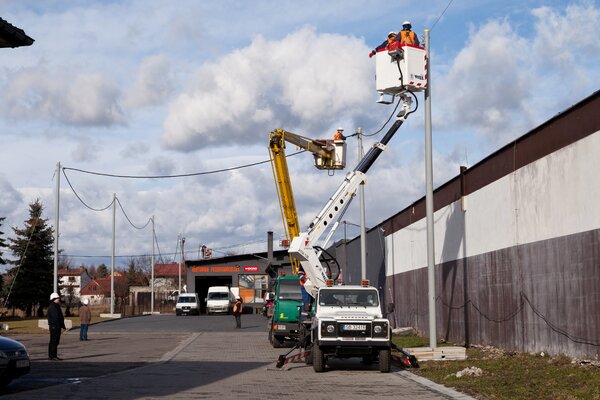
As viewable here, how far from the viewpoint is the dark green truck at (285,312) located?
2736 centimetres

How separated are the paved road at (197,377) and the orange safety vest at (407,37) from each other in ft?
29.1

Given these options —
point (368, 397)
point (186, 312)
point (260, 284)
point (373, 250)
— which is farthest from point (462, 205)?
point (260, 284)

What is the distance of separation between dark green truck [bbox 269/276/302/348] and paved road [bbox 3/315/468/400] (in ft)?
2.13

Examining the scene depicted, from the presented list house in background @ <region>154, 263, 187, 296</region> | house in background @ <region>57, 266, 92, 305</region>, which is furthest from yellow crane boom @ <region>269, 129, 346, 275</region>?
house in background @ <region>154, 263, 187, 296</region>

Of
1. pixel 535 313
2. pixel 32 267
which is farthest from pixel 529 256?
pixel 32 267

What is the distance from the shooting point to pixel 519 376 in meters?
15.6

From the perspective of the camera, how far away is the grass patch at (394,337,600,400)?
12950mm

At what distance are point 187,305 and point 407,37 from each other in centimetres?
4825

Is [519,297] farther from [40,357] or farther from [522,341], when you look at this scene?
Answer: [40,357]

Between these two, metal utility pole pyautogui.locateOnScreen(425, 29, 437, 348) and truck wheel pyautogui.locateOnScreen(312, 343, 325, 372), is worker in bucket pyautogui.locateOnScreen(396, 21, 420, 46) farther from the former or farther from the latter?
truck wheel pyautogui.locateOnScreen(312, 343, 325, 372)

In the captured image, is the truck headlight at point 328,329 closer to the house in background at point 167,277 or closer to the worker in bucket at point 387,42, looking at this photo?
the worker in bucket at point 387,42

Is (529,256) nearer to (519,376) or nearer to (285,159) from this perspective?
(519,376)

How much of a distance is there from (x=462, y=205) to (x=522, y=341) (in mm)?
6689

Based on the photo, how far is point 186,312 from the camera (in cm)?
6725
